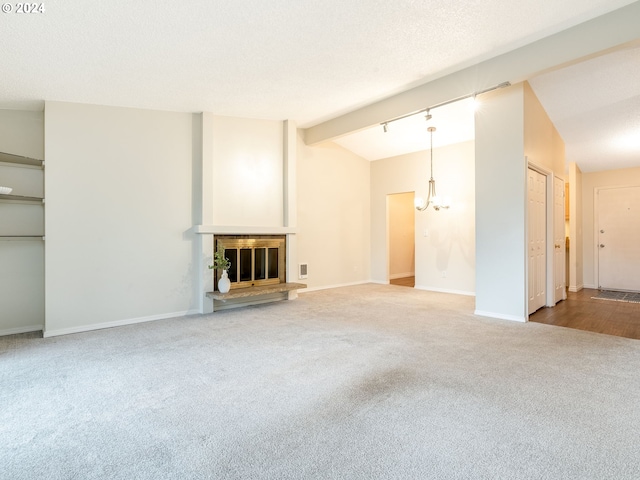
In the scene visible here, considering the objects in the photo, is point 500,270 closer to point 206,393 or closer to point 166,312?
point 206,393

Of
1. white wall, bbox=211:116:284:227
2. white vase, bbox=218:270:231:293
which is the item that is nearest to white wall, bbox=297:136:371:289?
white wall, bbox=211:116:284:227

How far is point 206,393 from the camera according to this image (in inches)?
95.6

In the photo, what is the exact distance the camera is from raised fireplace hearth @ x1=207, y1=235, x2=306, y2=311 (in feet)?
17.1

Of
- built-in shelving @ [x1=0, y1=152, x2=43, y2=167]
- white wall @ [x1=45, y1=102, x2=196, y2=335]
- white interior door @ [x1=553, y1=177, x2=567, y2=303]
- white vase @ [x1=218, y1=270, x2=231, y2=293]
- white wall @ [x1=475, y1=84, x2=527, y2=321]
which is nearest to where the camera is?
built-in shelving @ [x1=0, y1=152, x2=43, y2=167]

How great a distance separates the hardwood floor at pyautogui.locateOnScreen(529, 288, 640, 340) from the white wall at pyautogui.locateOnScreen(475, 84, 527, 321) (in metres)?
0.55

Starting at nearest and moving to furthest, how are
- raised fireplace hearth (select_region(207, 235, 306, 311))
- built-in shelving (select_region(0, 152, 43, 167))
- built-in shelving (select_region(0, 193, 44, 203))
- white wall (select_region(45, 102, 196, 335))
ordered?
1. built-in shelving (select_region(0, 152, 43, 167))
2. built-in shelving (select_region(0, 193, 44, 203))
3. white wall (select_region(45, 102, 196, 335))
4. raised fireplace hearth (select_region(207, 235, 306, 311))

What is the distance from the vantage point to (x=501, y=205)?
4.42 metres

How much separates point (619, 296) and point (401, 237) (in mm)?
4419

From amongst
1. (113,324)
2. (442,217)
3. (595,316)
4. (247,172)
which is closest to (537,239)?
(595,316)

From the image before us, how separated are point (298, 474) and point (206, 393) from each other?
1100 millimetres

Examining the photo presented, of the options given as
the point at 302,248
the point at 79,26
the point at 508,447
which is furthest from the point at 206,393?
the point at 302,248

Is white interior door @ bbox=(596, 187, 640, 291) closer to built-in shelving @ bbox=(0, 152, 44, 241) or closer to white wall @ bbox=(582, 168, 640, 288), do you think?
white wall @ bbox=(582, 168, 640, 288)

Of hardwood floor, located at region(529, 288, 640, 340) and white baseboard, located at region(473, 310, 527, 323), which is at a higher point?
white baseboard, located at region(473, 310, 527, 323)

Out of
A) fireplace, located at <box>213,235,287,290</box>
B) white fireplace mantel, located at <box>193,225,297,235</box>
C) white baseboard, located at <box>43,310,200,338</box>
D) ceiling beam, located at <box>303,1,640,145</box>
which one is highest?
ceiling beam, located at <box>303,1,640,145</box>
